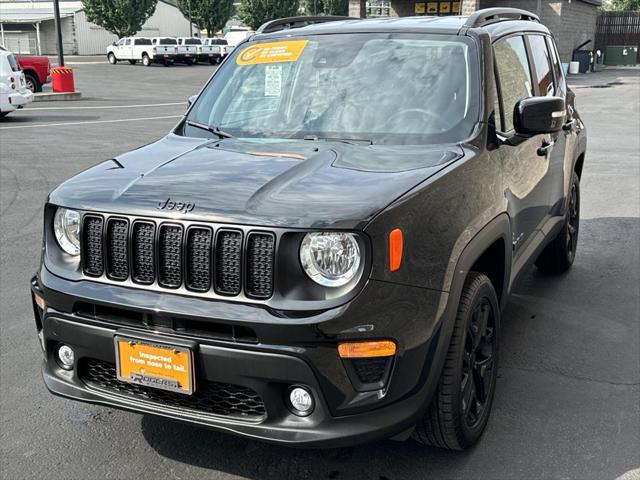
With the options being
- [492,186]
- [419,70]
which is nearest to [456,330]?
[492,186]

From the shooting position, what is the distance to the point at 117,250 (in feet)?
9.66

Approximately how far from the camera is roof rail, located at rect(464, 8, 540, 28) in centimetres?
415

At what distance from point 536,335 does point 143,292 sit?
9.39ft

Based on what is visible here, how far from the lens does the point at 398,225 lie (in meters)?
2.75

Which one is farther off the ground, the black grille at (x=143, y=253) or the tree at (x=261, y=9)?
the tree at (x=261, y=9)

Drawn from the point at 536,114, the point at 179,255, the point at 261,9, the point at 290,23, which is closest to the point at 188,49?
the point at 261,9

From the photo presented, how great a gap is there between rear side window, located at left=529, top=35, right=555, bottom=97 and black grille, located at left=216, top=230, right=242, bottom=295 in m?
2.95

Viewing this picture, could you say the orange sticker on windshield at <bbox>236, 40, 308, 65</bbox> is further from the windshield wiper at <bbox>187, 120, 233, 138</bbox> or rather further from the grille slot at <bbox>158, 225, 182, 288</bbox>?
the grille slot at <bbox>158, 225, 182, 288</bbox>

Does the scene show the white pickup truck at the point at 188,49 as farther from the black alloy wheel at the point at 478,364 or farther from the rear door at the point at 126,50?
the black alloy wheel at the point at 478,364

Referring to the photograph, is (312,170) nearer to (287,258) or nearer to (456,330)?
(287,258)

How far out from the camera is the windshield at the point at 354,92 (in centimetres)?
378

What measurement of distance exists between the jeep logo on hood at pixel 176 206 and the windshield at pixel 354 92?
3.83 ft

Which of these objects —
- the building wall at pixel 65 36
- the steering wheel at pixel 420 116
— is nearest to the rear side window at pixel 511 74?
the steering wheel at pixel 420 116

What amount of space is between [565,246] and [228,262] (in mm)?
3861
